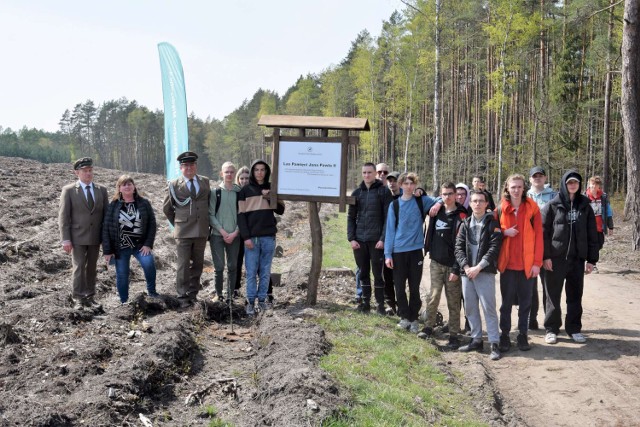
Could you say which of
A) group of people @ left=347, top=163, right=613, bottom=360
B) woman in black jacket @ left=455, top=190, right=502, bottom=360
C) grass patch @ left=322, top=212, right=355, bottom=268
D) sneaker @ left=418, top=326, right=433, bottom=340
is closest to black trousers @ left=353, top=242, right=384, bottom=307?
group of people @ left=347, top=163, right=613, bottom=360

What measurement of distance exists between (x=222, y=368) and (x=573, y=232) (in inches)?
189

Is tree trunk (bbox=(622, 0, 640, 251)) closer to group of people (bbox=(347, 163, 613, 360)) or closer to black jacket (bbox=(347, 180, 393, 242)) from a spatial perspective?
group of people (bbox=(347, 163, 613, 360))

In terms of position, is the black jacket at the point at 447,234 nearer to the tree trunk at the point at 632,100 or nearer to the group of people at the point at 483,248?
the group of people at the point at 483,248

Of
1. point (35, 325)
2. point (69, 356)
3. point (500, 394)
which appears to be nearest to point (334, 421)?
point (500, 394)

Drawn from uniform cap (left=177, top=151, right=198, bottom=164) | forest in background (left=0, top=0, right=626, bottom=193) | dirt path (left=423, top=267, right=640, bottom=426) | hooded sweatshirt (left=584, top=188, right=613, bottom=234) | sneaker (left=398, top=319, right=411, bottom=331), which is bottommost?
dirt path (left=423, top=267, right=640, bottom=426)

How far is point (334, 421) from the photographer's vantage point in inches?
155

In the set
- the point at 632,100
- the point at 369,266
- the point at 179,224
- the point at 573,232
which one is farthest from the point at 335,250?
the point at 573,232

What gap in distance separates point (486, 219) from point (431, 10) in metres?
25.2

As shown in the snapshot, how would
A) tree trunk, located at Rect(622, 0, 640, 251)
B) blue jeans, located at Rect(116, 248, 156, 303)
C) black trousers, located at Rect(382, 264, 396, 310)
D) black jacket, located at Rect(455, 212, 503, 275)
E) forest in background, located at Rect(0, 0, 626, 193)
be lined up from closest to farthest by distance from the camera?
black jacket, located at Rect(455, 212, 503, 275), blue jeans, located at Rect(116, 248, 156, 303), black trousers, located at Rect(382, 264, 396, 310), tree trunk, located at Rect(622, 0, 640, 251), forest in background, located at Rect(0, 0, 626, 193)

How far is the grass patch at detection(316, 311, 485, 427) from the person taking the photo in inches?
173

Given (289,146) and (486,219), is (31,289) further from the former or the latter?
(486,219)

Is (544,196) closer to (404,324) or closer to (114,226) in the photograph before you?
(404,324)

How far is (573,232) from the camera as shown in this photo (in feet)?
23.7

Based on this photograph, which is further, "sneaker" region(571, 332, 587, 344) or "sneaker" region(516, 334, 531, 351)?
"sneaker" region(571, 332, 587, 344)
